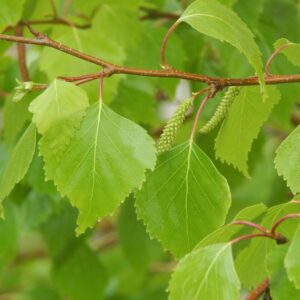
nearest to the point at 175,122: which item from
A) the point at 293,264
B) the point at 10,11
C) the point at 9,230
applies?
the point at 293,264

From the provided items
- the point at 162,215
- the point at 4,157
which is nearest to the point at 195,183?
the point at 162,215

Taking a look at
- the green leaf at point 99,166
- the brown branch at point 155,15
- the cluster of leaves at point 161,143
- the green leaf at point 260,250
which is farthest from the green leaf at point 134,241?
the green leaf at point 99,166

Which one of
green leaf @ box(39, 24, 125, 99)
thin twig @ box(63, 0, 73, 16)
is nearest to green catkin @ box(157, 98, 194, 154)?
green leaf @ box(39, 24, 125, 99)

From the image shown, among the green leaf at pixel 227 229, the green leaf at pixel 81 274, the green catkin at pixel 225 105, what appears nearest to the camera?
the green leaf at pixel 227 229

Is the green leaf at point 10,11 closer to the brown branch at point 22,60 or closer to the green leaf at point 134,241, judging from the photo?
the brown branch at point 22,60

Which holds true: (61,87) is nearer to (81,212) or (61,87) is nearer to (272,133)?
(81,212)
